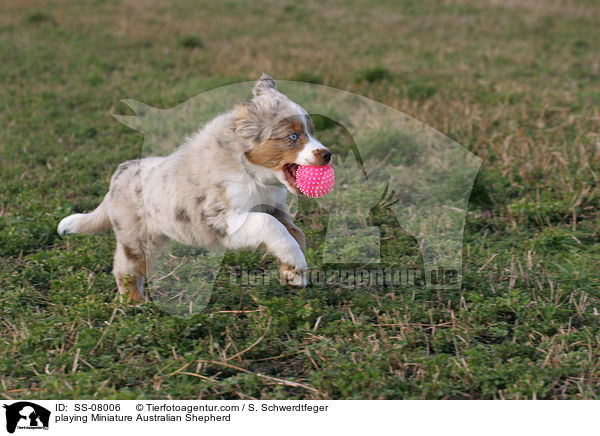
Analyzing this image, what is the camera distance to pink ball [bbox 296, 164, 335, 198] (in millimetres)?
4445

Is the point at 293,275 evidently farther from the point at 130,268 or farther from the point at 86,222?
the point at 86,222

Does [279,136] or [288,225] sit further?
[288,225]

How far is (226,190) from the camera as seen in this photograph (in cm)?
461

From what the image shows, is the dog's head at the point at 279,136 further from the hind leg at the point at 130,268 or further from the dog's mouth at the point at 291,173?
the hind leg at the point at 130,268

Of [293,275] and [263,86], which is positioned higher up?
[263,86]

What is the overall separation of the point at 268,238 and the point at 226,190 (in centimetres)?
46

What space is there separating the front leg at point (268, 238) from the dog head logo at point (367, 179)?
29.0 inches

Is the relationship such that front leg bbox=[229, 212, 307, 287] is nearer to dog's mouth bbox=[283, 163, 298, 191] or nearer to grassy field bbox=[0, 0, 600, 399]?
dog's mouth bbox=[283, 163, 298, 191]

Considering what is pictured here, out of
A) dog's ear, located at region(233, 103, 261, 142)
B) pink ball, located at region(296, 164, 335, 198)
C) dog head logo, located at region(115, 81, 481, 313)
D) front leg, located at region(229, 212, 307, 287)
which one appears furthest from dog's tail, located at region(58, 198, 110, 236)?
pink ball, located at region(296, 164, 335, 198)

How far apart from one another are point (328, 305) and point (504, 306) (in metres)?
1.29

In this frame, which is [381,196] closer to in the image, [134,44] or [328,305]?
[328,305]
